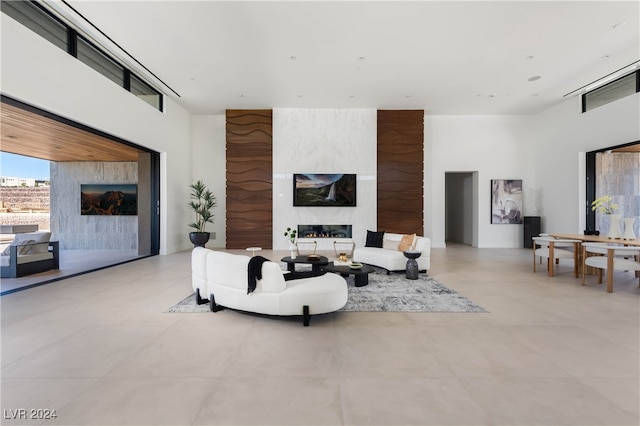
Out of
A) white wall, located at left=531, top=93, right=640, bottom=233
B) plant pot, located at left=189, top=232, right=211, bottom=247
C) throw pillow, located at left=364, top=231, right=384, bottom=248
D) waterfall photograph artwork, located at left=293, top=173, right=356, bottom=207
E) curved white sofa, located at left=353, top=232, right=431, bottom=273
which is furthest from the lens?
waterfall photograph artwork, located at left=293, top=173, right=356, bottom=207

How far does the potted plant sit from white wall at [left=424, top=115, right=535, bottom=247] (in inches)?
274

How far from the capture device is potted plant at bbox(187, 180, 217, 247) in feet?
27.6

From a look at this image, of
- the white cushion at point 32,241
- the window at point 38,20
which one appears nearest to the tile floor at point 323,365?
the white cushion at point 32,241

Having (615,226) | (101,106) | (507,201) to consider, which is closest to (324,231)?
(507,201)

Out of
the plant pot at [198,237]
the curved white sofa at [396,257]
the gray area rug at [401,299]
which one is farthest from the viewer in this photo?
the plant pot at [198,237]

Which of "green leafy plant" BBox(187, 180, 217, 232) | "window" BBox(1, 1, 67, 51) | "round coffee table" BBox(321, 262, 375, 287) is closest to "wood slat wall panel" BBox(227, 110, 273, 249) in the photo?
"green leafy plant" BBox(187, 180, 217, 232)

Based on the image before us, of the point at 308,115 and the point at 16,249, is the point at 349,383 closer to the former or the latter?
the point at 16,249

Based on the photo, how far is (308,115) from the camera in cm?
925

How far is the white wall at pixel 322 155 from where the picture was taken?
30.3 ft

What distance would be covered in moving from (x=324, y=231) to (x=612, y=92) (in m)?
8.21

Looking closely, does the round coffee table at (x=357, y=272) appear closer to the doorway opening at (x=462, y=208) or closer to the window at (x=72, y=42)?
the window at (x=72, y=42)

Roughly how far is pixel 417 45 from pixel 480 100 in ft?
13.2

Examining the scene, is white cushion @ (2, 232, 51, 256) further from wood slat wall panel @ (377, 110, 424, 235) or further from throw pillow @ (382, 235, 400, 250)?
wood slat wall panel @ (377, 110, 424, 235)

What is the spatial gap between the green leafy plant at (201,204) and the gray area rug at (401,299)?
500 cm
